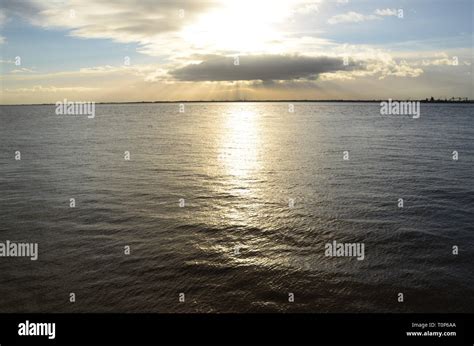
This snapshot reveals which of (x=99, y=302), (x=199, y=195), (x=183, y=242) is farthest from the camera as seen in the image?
(x=199, y=195)

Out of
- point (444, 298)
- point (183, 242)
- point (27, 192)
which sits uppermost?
point (27, 192)

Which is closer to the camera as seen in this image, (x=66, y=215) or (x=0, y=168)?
(x=66, y=215)

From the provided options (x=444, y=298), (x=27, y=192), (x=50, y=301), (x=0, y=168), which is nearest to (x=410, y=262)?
(x=444, y=298)

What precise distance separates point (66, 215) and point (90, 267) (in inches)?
307

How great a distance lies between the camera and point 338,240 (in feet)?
63.2

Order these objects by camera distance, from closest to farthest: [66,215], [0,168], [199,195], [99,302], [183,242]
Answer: [99,302] → [183,242] → [66,215] → [199,195] → [0,168]

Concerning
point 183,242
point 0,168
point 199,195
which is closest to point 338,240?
point 183,242

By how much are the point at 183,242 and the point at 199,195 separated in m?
8.62

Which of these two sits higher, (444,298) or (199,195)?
(199,195)

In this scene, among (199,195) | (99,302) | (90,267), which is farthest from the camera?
(199,195)
